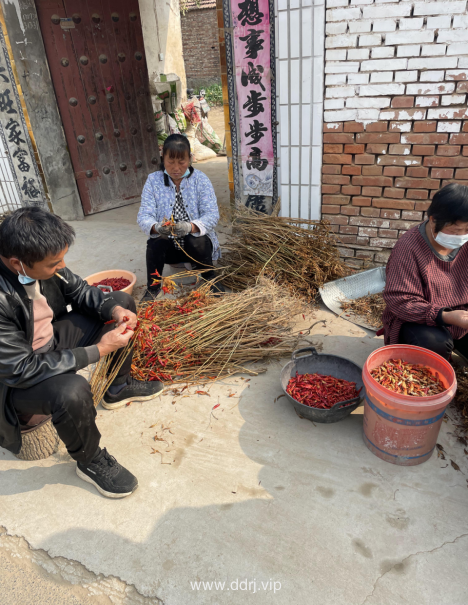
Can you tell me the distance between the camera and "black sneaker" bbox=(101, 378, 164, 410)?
2.45 meters

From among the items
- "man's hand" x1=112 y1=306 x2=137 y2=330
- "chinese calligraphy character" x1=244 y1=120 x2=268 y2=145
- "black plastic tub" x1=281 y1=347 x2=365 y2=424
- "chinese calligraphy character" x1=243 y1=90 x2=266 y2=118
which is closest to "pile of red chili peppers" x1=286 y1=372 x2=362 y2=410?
"black plastic tub" x1=281 y1=347 x2=365 y2=424

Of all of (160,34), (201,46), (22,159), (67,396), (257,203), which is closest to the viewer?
(67,396)

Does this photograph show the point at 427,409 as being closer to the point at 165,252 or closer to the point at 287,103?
the point at 165,252

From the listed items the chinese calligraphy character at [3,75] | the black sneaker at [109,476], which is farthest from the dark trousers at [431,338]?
the chinese calligraphy character at [3,75]

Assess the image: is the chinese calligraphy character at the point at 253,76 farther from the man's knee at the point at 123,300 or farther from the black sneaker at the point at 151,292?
the man's knee at the point at 123,300

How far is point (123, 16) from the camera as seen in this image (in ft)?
17.5

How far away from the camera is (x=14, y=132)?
4926mm

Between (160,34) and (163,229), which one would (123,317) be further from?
(160,34)

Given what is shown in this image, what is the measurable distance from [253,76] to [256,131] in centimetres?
43

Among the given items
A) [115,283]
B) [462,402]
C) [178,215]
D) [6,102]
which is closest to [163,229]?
[178,215]

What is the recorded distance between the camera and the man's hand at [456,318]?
2.01 meters

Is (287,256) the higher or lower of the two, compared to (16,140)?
lower

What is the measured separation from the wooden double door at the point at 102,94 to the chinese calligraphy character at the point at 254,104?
271 cm

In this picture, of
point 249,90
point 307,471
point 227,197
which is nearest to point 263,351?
point 307,471
